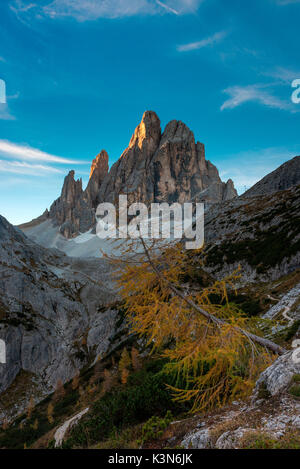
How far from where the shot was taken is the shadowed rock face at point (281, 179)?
82.7 metres

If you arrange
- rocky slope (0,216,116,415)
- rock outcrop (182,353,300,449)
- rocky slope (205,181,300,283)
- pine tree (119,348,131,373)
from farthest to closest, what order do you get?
1. rocky slope (0,216,116,415)
2. rocky slope (205,181,300,283)
3. pine tree (119,348,131,373)
4. rock outcrop (182,353,300,449)

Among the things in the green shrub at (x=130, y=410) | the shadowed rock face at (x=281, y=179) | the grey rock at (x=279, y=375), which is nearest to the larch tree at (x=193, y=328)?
the grey rock at (x=279, y=375)

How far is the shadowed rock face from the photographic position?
8266cm

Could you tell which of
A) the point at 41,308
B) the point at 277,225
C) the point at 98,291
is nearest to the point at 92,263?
the point at 98,291

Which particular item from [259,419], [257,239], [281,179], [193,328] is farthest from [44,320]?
[281,179]

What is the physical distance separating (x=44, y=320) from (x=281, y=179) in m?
88.9

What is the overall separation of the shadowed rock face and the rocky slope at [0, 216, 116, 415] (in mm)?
65648

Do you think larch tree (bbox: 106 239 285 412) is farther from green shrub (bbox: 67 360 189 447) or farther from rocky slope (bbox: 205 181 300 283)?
rocky slope (bbox: 205 181 300 283)

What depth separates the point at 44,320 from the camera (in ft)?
211

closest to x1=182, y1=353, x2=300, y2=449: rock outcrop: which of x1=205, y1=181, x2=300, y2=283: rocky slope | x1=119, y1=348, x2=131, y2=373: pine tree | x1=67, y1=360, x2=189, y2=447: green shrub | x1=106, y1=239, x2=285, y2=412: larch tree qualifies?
x1=106, y1=239, x2=285, y2=412: larch tree

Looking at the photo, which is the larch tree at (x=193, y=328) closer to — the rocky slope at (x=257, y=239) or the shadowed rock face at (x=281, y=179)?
the rocky slope at (x=257, y=239)

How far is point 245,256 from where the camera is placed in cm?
4759

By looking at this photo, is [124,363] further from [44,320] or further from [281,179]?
[281,179]
